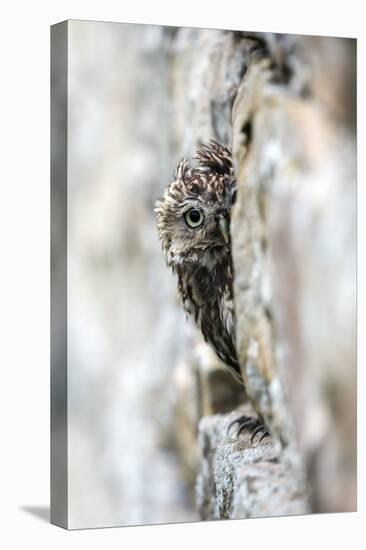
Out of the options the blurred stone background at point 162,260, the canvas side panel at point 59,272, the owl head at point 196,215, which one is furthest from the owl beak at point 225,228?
the canvas side panel at point 59,272

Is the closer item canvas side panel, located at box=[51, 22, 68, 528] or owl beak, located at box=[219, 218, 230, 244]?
canvas side panel, located at box=[51, 22, 68, 528]

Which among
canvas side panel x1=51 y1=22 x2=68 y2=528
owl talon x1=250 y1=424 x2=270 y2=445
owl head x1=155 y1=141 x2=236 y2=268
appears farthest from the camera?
owl talon x1=250 y1=424 x2=270 y2=445

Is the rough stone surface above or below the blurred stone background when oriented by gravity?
below

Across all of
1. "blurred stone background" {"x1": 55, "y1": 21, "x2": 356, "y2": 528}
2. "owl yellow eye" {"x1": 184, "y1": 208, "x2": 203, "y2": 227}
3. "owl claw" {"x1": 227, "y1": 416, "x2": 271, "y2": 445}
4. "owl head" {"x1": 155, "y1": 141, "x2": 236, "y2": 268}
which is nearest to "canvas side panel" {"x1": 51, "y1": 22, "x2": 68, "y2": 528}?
"blurred stone background" {"x1": 55, "y1": 21, "x2": 356, "y2": 528}

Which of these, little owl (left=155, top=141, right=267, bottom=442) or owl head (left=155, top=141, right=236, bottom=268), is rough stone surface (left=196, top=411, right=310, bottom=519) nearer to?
little owl (left=155, top=141, right=267, bottom=442)

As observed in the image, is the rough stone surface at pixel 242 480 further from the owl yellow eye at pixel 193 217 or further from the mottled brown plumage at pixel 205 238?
the owl yellow eye at pixel 193 217

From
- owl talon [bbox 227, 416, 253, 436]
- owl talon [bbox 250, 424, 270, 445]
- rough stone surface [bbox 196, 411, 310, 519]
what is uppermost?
owl talon [bbox 227, 416, 253, 436]

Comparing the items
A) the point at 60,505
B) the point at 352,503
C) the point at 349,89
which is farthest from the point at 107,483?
the point at 349,89
